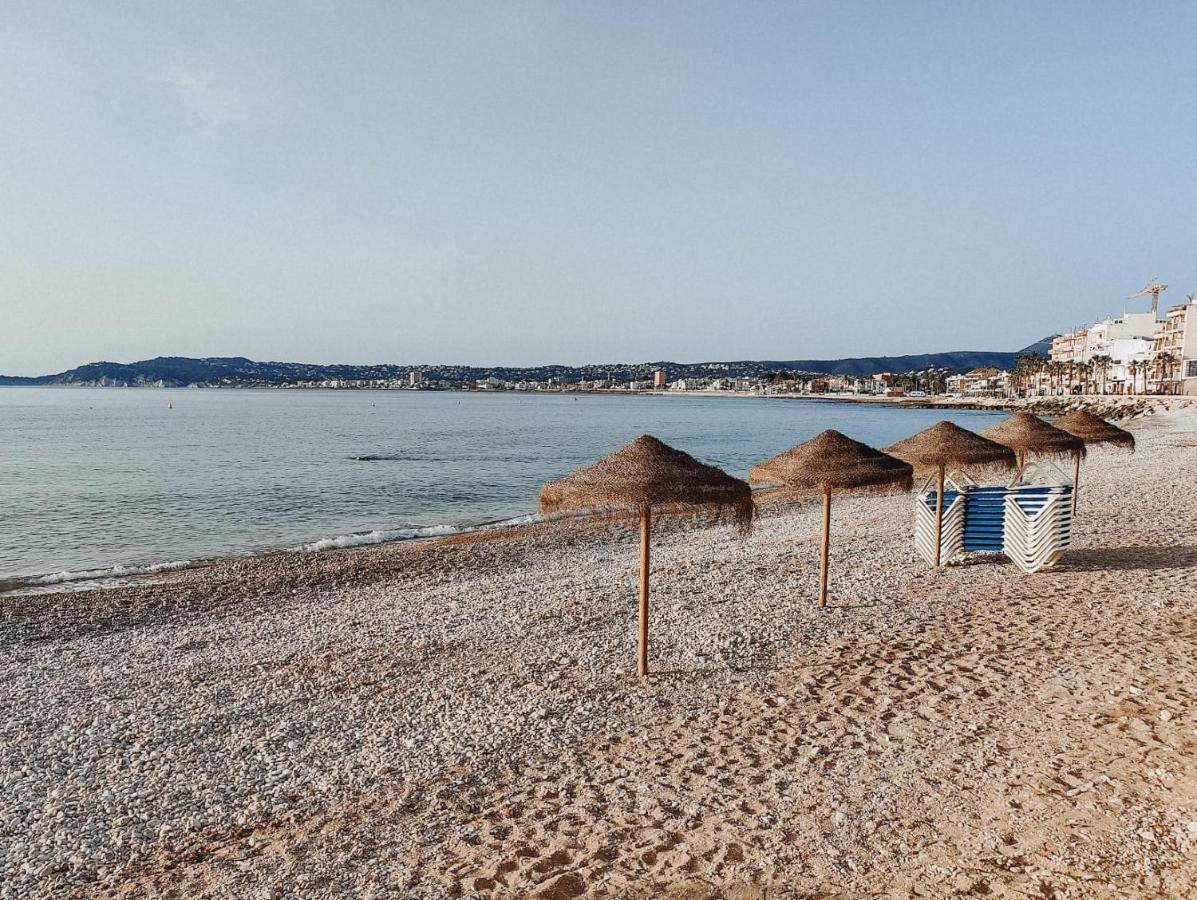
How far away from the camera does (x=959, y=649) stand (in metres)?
7.46

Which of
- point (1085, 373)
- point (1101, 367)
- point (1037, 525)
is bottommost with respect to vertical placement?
point (1037, 525)

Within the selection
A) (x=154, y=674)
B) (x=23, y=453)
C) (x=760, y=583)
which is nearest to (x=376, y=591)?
(x=154, y=674)

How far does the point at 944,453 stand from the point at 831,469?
279 cm

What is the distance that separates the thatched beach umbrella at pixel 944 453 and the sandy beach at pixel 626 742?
56.3 inches

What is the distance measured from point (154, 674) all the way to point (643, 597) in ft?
17.0

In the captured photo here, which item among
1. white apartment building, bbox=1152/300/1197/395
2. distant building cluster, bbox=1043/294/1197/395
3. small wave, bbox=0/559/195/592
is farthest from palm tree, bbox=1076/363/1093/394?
small wave, bbox=0/559/195/592

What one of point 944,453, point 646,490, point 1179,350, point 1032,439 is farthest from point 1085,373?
point 646,490

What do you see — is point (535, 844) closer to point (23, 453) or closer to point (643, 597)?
point (643, 597)

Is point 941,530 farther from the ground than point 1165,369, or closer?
closer

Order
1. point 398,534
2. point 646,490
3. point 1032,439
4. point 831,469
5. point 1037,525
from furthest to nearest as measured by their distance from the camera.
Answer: point 398,534 < point 1032,439 < point 1037,525 < point 831,469 < point 646,490

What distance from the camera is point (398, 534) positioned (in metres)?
18.5

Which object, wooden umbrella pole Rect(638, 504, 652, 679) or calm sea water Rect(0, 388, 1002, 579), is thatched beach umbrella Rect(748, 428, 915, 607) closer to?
wooden umbrella pole Rect(638, 504, 652, 679)

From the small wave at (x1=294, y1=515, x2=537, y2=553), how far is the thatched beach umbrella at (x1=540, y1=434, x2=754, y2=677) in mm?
11346

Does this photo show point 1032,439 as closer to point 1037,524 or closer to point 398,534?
point 1037,524
